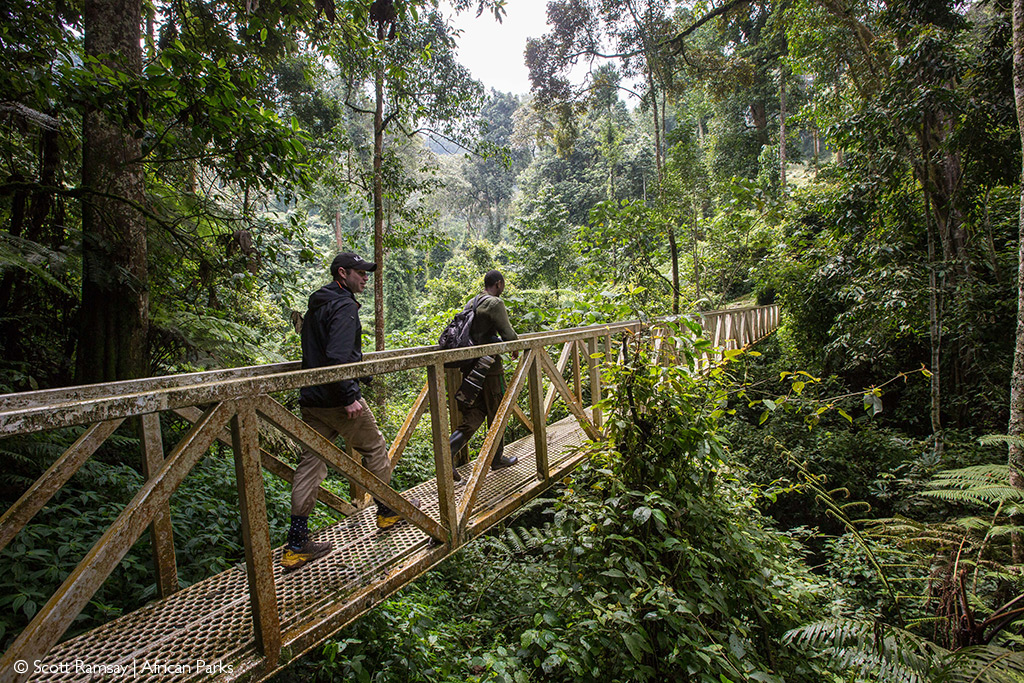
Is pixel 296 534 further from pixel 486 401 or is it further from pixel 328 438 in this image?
pixel 486 401

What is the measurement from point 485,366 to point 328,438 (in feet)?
3.99

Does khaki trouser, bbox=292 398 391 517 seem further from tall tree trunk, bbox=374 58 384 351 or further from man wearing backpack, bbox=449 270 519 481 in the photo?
tall tree trunk, bbox=374 58 384 351

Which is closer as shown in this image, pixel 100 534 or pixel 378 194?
pixel 100 534

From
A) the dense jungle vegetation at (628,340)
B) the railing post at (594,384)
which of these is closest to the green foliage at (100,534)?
the dense jungle vegetation at (628,340)

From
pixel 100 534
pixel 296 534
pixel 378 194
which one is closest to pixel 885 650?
pixel 296 534

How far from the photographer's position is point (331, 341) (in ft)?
7.82

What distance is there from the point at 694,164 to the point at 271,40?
8260 millimetres

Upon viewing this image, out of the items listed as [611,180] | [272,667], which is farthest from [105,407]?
[611,180]

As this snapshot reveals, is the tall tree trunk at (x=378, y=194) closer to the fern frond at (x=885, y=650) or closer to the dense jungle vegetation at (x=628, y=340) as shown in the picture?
the dense jungle vegetation at (x=628, y=340)

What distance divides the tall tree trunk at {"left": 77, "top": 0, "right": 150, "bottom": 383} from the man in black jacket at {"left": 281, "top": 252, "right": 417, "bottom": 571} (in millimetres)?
1970

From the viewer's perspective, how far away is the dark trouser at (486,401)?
3.60 metres

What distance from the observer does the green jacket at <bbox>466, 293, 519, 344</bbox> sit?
3.48 meters

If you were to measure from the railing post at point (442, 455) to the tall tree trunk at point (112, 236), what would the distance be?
106 inches

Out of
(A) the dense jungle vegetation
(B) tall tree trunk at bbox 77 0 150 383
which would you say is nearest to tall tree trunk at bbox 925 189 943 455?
(A) the dense jungle vegetation
